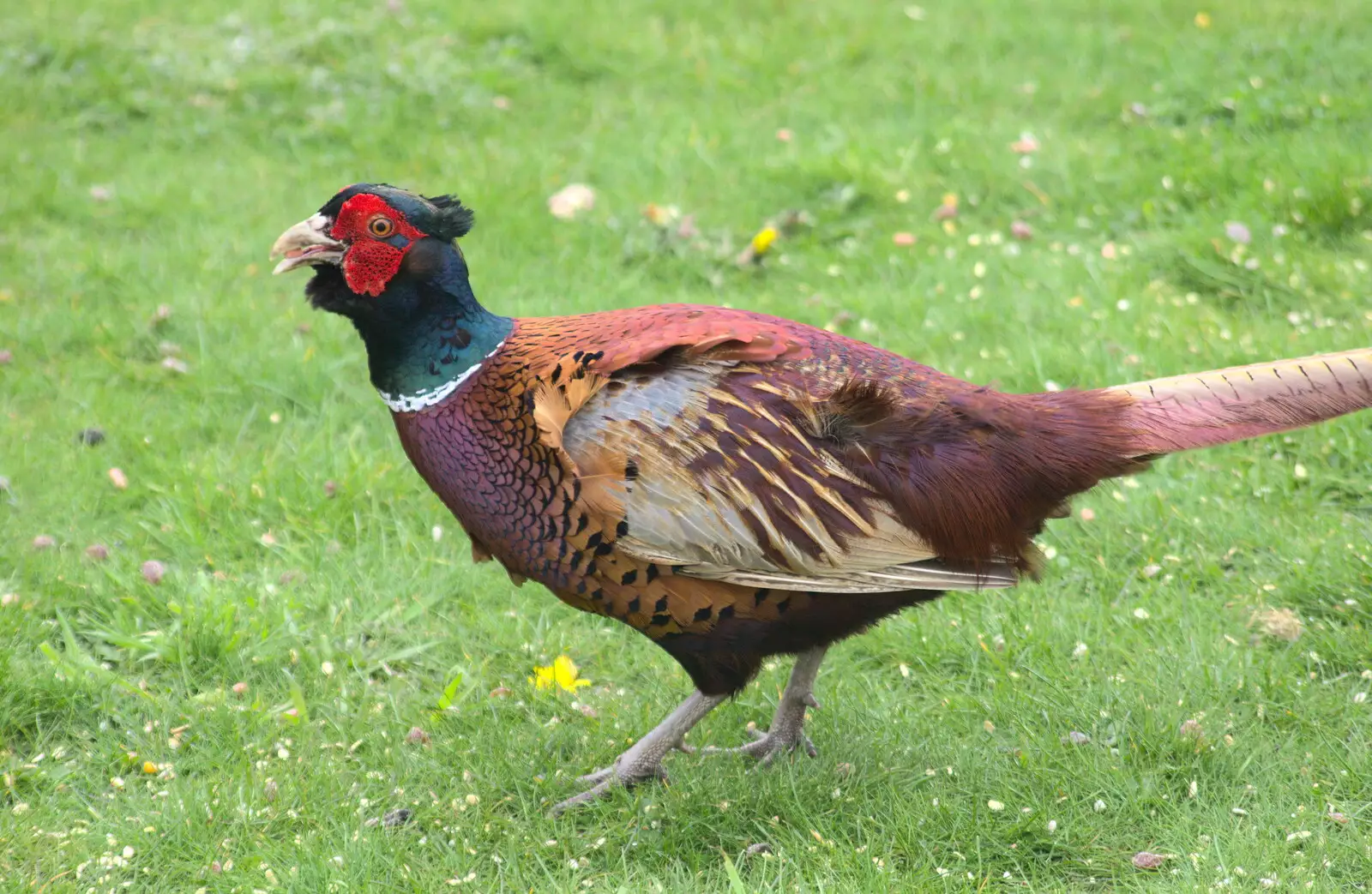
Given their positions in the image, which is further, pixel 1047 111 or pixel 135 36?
pixel 135 36

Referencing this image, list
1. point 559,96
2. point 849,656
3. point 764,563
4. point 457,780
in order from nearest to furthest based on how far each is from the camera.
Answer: point 764,563 < point 457,780 < point 849,656 < point 559,96

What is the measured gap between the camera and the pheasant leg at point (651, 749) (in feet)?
10.8

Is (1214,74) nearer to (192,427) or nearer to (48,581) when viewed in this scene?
(192,427)

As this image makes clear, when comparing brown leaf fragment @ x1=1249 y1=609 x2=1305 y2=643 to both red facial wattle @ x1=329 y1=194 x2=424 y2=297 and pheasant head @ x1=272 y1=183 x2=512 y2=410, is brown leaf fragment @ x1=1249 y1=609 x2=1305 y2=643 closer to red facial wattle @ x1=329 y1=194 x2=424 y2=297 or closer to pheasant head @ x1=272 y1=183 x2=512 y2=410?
pheasant head @ x1=272 y1=183 x2=512 y2=410

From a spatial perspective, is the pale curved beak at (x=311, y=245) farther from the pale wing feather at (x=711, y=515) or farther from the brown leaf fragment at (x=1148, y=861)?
the brown leaf fragment at (x=1148, y=861)

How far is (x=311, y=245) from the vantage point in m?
3.15

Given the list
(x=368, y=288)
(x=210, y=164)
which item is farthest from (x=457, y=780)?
(x=210, y=164)

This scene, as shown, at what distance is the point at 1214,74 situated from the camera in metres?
6.60

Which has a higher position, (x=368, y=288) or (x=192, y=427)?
(x=368, y=288)

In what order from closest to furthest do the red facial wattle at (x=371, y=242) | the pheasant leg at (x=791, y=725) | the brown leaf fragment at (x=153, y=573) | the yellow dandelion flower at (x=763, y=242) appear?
the red facial wattle at (x=371, y=242) → the pheasant leg at (x=791, y=725) → the brown leaf fragment at (x=153, y=573) → the yellow dandelion flower at (x=763, y=242)

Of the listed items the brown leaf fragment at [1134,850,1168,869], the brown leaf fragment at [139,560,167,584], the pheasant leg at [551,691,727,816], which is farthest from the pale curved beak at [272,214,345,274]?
the brown leaf fragment at [1134,850,1168,869]

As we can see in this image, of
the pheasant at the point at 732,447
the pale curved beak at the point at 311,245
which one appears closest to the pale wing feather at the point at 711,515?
the pheasant at the point at 732,447

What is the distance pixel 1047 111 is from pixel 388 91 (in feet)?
10.9

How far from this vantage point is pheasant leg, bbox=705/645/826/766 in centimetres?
347
